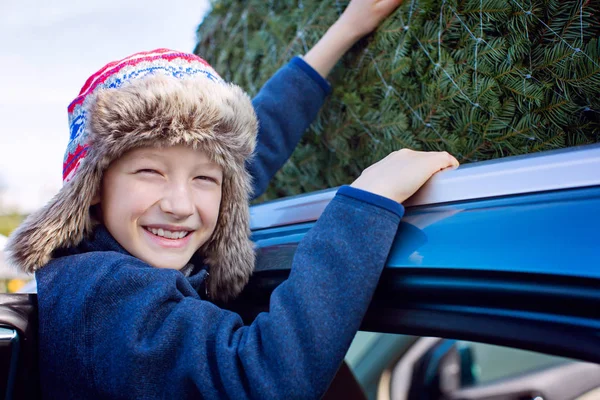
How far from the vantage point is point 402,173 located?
1.09 meters

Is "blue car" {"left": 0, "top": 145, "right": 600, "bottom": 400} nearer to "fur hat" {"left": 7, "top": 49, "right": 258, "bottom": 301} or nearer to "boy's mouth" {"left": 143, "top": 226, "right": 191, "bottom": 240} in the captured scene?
"fur hat" {"left": 7, "top": 49, "right": 258, "bottom": 301}

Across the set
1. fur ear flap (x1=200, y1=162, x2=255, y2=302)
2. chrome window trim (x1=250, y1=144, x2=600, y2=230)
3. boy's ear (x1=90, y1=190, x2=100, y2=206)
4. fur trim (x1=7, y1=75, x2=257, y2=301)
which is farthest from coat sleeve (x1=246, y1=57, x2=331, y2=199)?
chrome window trim (x1=250, y1=144, x2=600, y2=230)

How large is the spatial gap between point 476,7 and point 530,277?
0.86 metres

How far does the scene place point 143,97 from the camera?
143cm

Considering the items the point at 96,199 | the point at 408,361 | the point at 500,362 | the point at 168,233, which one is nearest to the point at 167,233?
the point at 168,233

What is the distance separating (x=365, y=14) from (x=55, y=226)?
1130 millimetres

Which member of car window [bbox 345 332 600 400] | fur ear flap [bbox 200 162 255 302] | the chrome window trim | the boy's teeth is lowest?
car window [bbox 345 332 600 400]

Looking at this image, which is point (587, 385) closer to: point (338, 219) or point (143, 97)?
point (338, 219)

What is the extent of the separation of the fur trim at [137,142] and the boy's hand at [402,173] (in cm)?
43

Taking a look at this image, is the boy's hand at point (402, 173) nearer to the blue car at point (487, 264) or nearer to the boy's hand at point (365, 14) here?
the blue car at point (487, 264)

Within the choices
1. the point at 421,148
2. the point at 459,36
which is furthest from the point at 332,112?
the point at 459,36

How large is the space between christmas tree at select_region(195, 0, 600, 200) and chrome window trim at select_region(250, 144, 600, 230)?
1.34ft

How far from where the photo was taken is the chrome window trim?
806 mm

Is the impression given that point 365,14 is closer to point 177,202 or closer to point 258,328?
point 177,202
